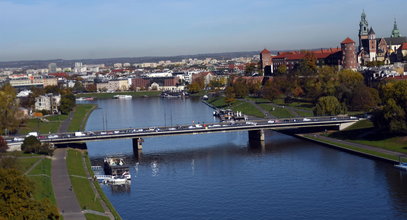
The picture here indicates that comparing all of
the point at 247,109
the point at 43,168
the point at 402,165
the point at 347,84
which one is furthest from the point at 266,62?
the point at 43,168

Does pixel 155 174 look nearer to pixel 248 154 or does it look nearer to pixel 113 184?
pixel 113 184

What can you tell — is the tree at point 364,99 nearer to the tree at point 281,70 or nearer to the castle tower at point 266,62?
the tree at point 281,70

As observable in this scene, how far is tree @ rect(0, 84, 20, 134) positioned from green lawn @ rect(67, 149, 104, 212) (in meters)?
12.3

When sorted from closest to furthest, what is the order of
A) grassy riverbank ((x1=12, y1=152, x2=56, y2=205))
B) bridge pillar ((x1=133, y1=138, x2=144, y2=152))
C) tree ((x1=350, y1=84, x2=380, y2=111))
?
1. grassy riverbank ((x1=12, y1=152, x2=56, y2=205))
2. bridge pillar ((x1=133, y1=138, x2=144, y2=152))
3. tree ((x1=350, y1=84, x2=380, y2=111))

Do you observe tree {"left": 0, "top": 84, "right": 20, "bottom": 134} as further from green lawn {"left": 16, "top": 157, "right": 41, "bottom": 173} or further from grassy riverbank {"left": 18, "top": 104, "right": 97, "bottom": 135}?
green lawn {"left": 16, "top": 157, "right": 41, "bottom": 173}

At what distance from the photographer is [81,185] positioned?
2866 cm

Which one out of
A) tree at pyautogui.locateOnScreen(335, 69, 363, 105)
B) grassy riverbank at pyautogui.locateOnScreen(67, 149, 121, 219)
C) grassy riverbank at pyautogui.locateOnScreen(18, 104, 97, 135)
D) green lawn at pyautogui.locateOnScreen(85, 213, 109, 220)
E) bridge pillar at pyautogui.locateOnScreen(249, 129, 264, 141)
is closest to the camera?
green lawn at pyautogui.locateOnScreen(85, 213, 109, 220)

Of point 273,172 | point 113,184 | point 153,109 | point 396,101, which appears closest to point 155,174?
point 113,184

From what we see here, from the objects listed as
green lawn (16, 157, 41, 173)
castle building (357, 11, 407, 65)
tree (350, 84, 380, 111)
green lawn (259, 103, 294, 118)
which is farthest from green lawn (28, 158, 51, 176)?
castle building (357, 11, 407, 65)

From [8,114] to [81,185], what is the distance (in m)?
24.9

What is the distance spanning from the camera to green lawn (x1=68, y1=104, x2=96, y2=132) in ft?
176

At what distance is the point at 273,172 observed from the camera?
32.0m

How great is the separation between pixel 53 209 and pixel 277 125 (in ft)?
77.5

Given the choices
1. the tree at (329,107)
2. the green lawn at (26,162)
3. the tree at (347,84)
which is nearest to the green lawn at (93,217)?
the green lawn at (26,162)
